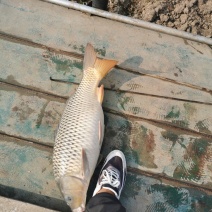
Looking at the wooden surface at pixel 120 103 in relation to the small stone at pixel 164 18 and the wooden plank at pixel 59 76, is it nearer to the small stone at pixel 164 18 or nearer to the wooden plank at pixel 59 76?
the wooden plank at pixel 59 76

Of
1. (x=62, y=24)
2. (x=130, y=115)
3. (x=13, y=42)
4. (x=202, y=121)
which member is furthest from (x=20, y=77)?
(x=202, y=121)

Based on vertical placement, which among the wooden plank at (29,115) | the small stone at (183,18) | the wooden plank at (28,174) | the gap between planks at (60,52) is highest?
the small stone at (183,18)

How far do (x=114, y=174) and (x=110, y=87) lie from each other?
82cm

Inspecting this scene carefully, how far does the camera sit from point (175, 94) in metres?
3.12

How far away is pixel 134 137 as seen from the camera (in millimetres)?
2928

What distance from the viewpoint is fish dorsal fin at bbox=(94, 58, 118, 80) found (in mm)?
2930

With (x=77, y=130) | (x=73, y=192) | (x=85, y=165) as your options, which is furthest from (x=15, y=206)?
(x=77, y=130)

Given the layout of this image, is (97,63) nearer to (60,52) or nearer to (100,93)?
(100,93)

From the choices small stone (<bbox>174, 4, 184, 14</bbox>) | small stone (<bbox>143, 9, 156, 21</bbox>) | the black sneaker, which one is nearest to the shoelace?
the black sneaker

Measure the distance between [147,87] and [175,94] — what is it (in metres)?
0.27

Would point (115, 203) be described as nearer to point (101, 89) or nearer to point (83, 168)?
point (83, 168)

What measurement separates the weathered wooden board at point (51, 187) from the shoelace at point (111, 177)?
0.13 metres

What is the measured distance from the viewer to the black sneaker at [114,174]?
266cm

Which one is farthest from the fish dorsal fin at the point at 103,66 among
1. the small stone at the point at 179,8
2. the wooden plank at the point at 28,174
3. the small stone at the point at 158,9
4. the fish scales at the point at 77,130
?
the small stone at the point at 179,8
